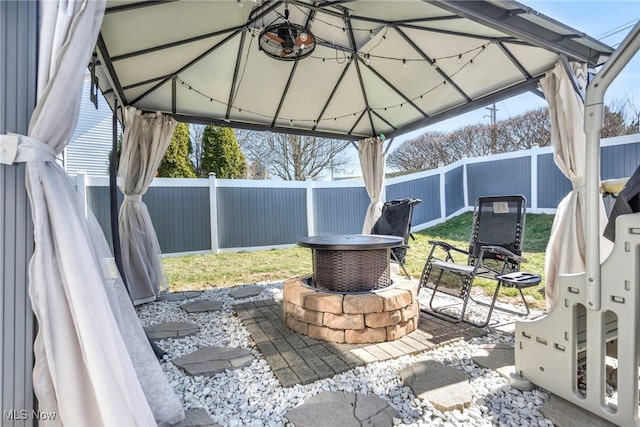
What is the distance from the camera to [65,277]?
1.15m

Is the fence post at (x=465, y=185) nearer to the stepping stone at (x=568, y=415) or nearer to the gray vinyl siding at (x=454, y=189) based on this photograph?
the gray vinyl siding at (x=454, y=189)

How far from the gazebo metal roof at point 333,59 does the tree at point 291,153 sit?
7256mm

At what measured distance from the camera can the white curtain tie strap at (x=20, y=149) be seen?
1.14 meters

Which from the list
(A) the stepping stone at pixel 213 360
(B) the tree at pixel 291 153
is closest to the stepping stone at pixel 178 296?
(A) the stepping stone at pixel 213 360

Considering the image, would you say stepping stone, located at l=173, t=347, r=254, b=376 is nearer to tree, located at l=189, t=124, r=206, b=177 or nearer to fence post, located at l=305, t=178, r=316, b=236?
fence post, located at l=305, t=178, r=316, b=236

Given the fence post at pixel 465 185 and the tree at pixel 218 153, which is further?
the tree at pixel 218 153

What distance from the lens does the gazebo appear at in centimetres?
115

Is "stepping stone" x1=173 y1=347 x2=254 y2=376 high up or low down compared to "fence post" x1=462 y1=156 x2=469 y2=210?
down

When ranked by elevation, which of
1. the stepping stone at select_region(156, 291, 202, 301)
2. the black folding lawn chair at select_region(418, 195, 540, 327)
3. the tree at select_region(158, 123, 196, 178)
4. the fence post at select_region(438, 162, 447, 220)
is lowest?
the stepping stone at select_region(156, 291, 202, 301)

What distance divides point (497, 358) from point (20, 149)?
2.89m

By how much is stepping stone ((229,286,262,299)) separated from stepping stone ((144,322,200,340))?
98 cm

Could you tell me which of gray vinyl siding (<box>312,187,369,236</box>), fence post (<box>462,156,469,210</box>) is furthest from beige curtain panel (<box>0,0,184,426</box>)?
fence post (<box>462,156,469,210</box>)

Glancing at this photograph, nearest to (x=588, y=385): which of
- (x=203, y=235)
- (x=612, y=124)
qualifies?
(x=203, y=235)

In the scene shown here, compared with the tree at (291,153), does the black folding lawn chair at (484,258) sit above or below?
below
